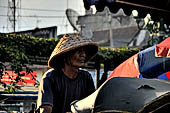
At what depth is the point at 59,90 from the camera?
2580mm

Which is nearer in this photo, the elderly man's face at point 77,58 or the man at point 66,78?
the man at point 66,78

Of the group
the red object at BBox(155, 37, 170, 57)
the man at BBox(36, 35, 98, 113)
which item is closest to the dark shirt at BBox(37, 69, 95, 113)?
the man at BBox(36, 35, 98, 113)

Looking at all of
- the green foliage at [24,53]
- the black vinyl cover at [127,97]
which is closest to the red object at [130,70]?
the green foliage at [24,53]

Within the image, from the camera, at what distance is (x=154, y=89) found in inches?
70.7

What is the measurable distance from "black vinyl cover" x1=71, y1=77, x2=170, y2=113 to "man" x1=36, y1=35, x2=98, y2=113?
543 mm

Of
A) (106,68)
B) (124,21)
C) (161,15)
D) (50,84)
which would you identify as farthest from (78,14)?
(50,84)

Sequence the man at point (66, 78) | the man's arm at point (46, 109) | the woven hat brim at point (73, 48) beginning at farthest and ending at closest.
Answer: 1. the woven hat brim at point (73, 48)
2. the man at point (66, 78)
3. the man's arm at point (46, 109)

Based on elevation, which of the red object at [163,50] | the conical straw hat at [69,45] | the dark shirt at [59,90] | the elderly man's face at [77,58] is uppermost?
the conical straw hat at [69,45]

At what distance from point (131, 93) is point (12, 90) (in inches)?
157

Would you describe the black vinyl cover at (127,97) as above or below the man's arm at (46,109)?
above

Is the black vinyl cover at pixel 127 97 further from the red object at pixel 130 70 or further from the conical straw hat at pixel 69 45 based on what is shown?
the red object at pixel 130 70

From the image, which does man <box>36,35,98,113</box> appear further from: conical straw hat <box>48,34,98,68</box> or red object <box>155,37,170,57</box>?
red object <box>155,37,170,57</box>

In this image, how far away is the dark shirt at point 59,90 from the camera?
246 centimetres

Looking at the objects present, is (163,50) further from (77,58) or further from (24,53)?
(24,53)
